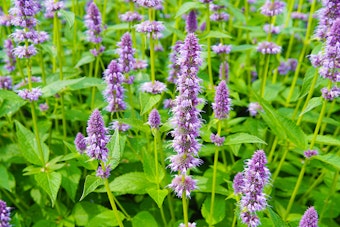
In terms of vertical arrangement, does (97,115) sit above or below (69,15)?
below

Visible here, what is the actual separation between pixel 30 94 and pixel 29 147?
59 cm

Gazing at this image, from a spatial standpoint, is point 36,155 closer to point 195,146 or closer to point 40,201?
point 40,201

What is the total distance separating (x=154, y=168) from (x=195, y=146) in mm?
1099

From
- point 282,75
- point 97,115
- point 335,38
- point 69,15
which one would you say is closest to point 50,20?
point 69,15

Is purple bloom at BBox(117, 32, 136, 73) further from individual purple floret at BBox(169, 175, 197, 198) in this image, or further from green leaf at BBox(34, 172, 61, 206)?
individual purple floret at BBox(169, 175, 197, 198)

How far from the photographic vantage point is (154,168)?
13.1ft

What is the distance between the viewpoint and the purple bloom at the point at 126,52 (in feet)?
13.8

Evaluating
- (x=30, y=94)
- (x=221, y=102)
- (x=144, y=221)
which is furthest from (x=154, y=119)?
(x=30, y=94)

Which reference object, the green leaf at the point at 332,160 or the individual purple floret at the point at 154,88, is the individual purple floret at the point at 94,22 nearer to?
the individual purple floret at the point at 154,88

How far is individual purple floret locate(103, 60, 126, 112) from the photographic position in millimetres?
4137

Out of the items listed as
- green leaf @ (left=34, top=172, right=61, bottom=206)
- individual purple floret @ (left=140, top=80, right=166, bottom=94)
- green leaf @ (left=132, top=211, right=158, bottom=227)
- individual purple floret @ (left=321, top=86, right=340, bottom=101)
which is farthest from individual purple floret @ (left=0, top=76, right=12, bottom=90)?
individual purple floret @ (left=321, top=86, right=340, bottom=101)

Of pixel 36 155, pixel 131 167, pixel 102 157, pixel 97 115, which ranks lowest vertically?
pixel 131 167

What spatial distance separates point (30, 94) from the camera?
4.18 metres

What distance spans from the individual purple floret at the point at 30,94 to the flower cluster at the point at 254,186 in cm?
220
